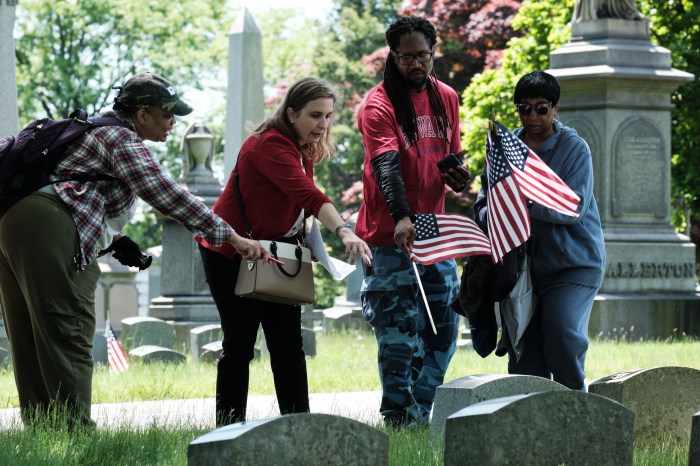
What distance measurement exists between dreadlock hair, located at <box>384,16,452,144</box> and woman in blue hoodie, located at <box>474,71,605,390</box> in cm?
44

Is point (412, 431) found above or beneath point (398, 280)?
beneath

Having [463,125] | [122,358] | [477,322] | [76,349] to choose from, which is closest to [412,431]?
[477,322]

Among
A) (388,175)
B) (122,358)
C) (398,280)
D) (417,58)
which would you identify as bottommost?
(122,358)

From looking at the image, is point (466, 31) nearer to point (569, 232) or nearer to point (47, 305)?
point (569, 232)

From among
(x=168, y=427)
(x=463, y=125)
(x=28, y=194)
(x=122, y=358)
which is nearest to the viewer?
(x=28, y=194)

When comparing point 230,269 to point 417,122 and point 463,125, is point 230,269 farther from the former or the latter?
point 463,125

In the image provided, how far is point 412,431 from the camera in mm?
7316

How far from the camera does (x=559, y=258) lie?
24.3ft

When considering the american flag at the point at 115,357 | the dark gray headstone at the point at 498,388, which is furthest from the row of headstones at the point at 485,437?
the american flag at the point at 115,357

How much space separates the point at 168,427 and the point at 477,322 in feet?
5.44

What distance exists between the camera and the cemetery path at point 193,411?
7.63 metres

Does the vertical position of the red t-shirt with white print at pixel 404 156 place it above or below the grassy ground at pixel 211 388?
above

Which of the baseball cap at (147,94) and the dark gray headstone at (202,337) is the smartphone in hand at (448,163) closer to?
the baseball cap at (147,94)

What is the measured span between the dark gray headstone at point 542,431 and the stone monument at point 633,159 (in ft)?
37.9
